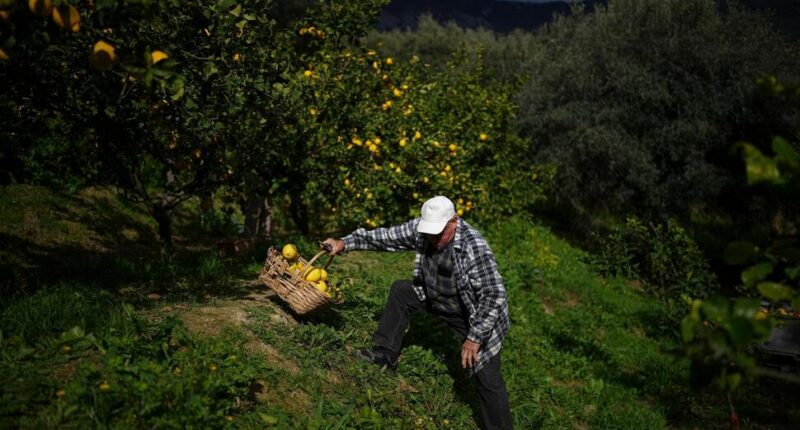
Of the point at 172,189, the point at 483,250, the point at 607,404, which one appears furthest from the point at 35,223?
the point at 607,404

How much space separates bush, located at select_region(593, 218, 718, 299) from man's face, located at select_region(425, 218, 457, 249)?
7.59m

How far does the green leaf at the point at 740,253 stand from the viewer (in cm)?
180

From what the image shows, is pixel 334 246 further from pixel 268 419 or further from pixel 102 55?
pixel 102 55

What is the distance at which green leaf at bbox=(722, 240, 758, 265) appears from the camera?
70.9 inches

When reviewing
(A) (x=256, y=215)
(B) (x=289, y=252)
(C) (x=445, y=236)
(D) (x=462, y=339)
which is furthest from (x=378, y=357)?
(A) (x=256, y=215)

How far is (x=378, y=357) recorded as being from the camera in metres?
5.19

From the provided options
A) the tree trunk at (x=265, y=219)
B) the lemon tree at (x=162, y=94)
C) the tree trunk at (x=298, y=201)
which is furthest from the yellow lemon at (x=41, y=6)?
the tree trunk at (x=265, y=219)

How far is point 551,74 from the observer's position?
56.5ft

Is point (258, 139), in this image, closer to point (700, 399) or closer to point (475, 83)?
point (700, 399)

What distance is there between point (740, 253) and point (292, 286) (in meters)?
3.68

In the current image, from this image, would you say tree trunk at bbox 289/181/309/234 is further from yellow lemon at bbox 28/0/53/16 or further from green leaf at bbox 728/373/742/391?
green leaf at bbox 728/373/742/391

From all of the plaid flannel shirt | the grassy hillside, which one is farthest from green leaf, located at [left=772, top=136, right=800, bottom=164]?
the plaid flannel shirt

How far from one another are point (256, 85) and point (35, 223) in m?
6.22

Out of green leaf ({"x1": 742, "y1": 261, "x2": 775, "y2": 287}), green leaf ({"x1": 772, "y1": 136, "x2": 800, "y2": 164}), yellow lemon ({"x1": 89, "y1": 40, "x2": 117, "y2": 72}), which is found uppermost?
yellow lemon ({"x1": 89, "y1": 40, "x2": 117, "y2": 72})
